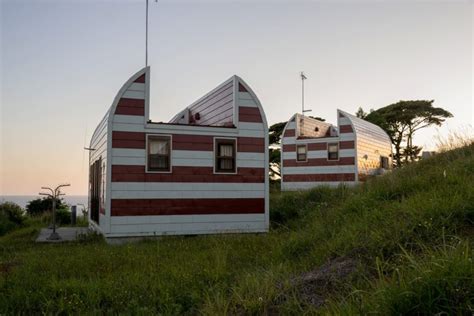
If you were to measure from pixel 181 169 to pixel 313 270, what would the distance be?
697 cm

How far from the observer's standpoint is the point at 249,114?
1234cm

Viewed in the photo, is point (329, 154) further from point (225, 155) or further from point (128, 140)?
point (128, 140)

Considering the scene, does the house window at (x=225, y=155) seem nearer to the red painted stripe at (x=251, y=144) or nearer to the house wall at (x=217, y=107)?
the red painted stripe at (x=251, y=144)

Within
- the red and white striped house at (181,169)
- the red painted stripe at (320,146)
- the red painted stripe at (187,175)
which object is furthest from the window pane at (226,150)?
the red painted stripe at (320,146)

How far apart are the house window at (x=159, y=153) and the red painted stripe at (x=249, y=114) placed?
2.58 m

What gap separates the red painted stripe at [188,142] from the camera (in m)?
10.8

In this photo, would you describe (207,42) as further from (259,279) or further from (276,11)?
(259,279)

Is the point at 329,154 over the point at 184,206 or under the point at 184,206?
over

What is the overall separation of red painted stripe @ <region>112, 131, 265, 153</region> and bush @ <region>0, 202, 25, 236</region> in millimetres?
8173

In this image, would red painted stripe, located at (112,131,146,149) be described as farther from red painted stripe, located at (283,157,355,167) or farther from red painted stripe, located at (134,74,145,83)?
red painted stripe, located at (283,157,355,167)

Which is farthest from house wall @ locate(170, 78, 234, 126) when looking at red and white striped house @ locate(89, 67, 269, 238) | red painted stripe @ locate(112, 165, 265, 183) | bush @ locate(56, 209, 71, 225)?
bush @ locate(56, 209, 71, 225)

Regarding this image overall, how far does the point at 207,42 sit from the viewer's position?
13.9 m

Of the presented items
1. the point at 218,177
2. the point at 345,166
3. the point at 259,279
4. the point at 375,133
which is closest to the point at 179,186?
the point at 218,177

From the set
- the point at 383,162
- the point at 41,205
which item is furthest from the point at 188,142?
the point at 383,162
